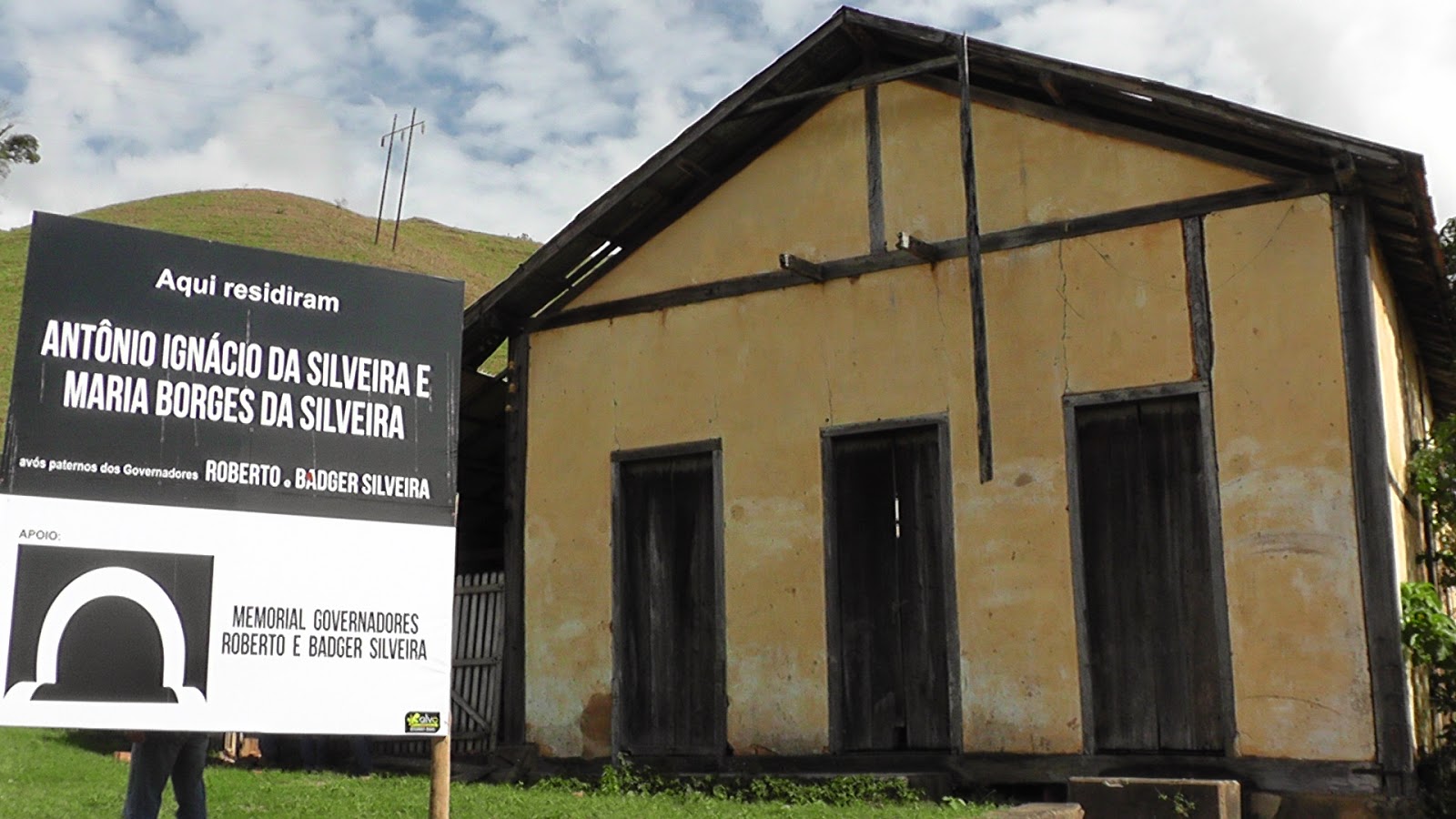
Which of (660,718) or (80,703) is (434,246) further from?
(80,703)

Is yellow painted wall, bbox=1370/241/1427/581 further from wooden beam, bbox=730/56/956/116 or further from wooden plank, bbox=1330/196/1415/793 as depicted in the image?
wooden beam, bbox=730/56/956/116

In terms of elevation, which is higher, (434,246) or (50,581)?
(434,246)

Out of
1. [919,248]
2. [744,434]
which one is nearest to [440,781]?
[744,434]

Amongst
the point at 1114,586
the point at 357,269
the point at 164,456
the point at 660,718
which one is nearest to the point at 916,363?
the point at 1114,586

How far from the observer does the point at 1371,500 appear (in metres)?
9.93

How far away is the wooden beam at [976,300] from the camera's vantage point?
11.3 meters

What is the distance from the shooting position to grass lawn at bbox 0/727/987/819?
32.2ft

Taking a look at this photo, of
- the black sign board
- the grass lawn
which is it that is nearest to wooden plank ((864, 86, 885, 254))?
the grass lawn

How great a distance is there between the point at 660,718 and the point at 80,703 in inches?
316

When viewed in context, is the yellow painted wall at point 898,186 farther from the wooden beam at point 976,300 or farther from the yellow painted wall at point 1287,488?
the yellow painted wall at point 1287,488

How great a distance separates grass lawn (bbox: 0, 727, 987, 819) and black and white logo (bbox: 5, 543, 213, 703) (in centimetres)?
465

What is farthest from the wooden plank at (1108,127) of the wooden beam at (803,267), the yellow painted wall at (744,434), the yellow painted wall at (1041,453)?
the wooden beam at (803,267)

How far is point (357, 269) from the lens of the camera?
19.2 ft

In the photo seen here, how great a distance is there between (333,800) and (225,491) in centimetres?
577
